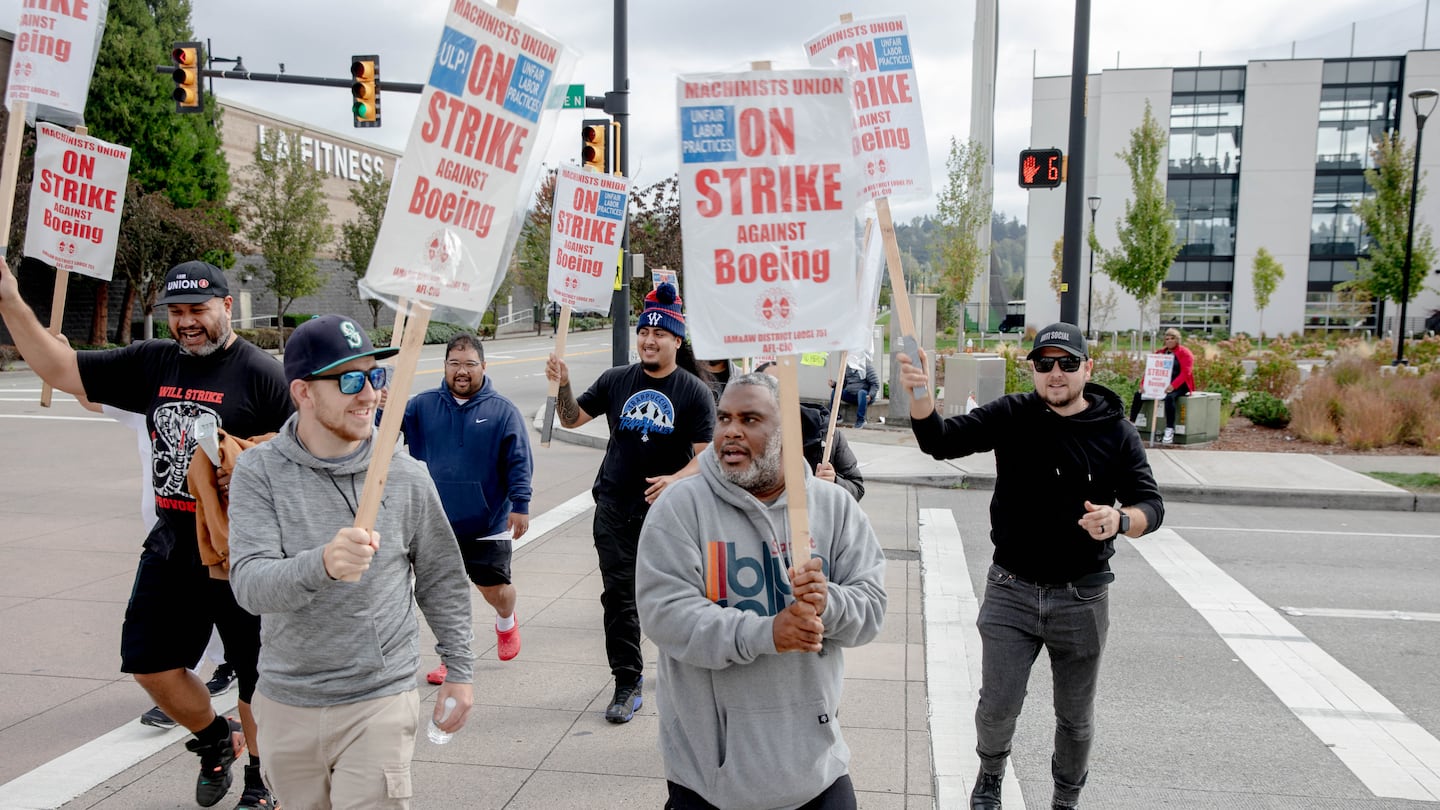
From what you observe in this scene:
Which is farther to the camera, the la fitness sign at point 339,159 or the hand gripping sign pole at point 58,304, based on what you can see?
the la fitness sign at point 339,159

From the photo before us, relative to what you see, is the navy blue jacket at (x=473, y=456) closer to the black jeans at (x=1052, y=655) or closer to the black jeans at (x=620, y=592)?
the black jeans at (x=620, y=592)

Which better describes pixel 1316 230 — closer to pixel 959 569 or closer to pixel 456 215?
pixel 959 569

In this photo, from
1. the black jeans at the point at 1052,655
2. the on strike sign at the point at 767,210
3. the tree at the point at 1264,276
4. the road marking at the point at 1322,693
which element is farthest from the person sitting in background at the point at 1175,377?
the tree at the point at 1264,276

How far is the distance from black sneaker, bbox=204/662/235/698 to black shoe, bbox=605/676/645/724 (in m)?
1.99

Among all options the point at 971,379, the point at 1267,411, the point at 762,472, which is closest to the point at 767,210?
the point at 762,472

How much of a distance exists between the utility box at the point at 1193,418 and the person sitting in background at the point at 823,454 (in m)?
10.9

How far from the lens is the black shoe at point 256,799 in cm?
402

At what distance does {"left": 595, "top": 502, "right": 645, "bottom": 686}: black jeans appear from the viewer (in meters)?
5.17

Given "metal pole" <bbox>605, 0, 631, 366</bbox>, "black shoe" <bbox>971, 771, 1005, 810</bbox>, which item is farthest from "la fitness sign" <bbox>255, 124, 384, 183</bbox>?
"black shoe" <bbox>971, 771, 1005, 810</bbox>

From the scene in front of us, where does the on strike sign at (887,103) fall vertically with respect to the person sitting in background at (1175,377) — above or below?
above

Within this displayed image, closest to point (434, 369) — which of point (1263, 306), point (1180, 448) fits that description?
point (1180, 448)

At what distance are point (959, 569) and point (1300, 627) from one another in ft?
8.00

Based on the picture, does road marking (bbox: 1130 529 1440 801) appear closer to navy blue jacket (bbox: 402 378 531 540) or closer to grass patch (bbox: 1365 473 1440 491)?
navy blue jacket (bbox: 402 378 531 540)

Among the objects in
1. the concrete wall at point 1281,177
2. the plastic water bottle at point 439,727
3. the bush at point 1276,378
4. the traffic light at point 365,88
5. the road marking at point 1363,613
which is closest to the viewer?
the plastic water bottle at point 439,727
